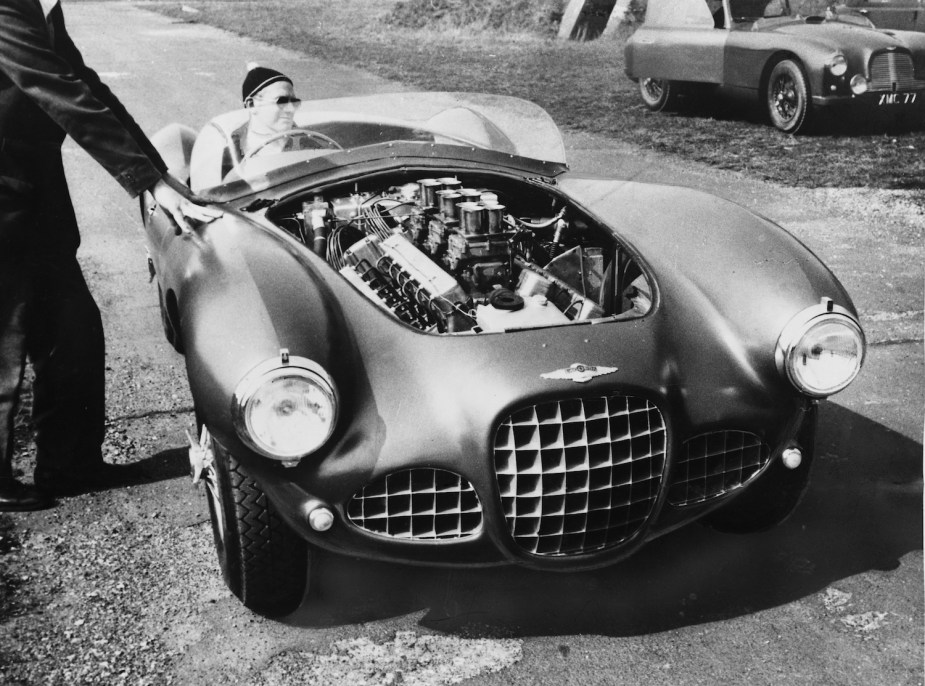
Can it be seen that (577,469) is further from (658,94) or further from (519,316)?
(658,94)

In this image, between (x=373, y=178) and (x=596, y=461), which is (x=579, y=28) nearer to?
(x=373, y=178)

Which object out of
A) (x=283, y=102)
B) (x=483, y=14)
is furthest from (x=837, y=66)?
(x=483, y=14)

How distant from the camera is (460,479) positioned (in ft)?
8.46

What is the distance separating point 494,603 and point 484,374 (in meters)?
0.79

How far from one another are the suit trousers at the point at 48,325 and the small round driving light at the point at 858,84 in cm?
776

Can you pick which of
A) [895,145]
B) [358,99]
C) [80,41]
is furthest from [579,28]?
[358,99]

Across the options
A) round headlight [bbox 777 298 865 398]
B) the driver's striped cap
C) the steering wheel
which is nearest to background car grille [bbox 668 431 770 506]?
round headlight [bbox 777 298 865 398]

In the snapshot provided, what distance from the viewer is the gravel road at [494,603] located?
8.68ft

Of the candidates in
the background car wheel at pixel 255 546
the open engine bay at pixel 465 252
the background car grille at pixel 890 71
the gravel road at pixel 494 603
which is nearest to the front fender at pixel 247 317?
the background car wheel at pixel 255 546

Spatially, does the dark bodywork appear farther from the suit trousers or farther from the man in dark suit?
the suit trousers

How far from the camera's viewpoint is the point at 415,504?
2592 mm

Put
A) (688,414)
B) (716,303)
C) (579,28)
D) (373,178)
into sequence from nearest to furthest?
(688,414)
(716,303)
(373,178)
(579,28)

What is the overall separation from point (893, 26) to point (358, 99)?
28.6 ft

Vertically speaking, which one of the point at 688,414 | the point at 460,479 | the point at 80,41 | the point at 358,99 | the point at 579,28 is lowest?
the point at 80,41
